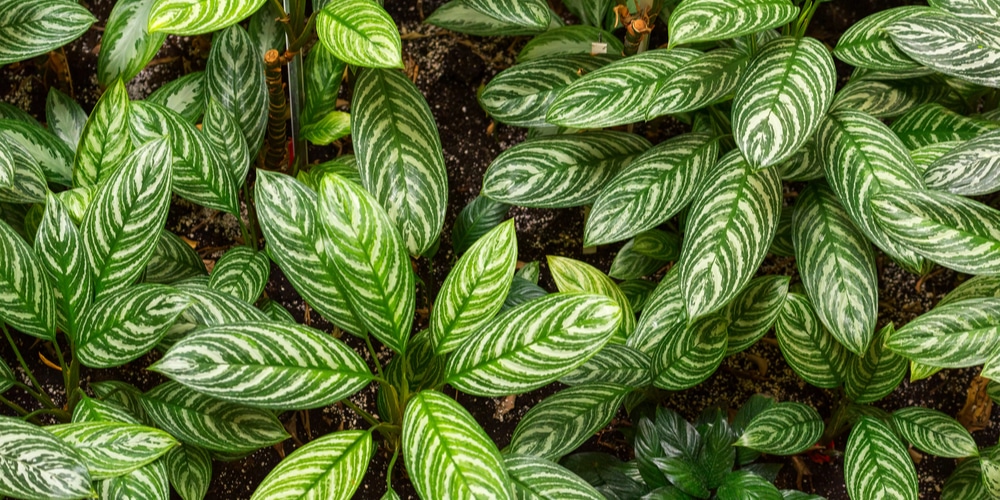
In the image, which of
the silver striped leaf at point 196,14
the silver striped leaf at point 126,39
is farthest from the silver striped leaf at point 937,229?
the silver striped leaf at point 126,39

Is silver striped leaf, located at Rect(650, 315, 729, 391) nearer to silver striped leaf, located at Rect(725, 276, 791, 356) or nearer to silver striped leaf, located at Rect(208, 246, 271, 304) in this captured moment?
silver striped leaf, located at Rect(725, 276, 791, 356)

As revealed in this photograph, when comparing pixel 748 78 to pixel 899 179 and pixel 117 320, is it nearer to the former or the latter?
pixel 899 179

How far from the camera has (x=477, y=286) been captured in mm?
1200

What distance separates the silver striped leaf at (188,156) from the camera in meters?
1.37

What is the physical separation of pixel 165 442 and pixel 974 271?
1151 mm

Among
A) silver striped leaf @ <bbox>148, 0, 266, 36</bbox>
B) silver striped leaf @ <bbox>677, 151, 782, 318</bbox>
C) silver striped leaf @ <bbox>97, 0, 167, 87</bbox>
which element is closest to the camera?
silver striped leaf @ <bbox>148, 0, 266, 36</bbox>

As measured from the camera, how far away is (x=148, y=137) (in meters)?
1.37

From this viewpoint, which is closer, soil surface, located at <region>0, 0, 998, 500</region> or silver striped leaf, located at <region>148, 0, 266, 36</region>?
silver striped leaf, located at <region>148, 0, 266, 36</region>

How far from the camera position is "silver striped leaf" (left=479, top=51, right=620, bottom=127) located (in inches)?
60.7

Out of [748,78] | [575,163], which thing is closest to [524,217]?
[575,163]

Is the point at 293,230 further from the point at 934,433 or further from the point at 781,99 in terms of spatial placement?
the point at 934,433

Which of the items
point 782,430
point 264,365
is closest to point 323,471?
point 264,365

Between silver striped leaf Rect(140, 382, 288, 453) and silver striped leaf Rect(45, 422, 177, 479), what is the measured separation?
111mm

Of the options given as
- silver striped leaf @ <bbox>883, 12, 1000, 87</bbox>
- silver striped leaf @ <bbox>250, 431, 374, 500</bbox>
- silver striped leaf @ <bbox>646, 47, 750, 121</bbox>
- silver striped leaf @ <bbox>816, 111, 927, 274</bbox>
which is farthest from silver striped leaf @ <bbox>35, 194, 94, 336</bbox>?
silver striped leaf @ <bbox>883, 12, 1000, 87</bbox>
